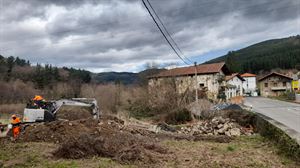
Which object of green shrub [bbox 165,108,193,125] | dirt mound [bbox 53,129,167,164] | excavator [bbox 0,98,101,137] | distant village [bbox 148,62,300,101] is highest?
distant village [bbox 148,62,300,101]

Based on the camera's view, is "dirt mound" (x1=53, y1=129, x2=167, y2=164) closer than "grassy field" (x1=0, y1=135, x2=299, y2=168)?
No

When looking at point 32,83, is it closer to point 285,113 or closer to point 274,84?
point 285,113

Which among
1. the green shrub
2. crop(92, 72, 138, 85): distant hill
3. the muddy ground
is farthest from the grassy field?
crop(92, 72, 138, 85): distant hill

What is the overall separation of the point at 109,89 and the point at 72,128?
82.5ft

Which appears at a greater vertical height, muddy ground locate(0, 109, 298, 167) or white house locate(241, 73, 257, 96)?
white house locate(241, 73, 257, 96)

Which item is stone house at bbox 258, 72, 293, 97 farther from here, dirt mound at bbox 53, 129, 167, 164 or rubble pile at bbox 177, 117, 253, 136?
dirt mound at bbox 53, 129, 167, 164

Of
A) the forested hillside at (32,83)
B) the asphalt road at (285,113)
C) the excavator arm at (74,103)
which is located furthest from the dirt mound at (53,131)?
the forested hillside at (32,83)

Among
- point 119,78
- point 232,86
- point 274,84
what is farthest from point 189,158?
point 274,84

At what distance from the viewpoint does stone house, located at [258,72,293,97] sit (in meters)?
62.5

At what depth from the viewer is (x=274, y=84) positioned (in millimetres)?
65062

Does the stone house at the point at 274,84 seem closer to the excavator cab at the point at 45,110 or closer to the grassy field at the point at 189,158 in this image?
the grassy field at the point at 189,158

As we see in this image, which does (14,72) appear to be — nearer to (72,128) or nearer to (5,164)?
(72,128)

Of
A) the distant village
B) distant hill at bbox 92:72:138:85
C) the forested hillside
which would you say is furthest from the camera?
distant hill at bbox 92:72:138:85

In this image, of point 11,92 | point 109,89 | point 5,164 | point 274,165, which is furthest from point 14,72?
point 274,165
